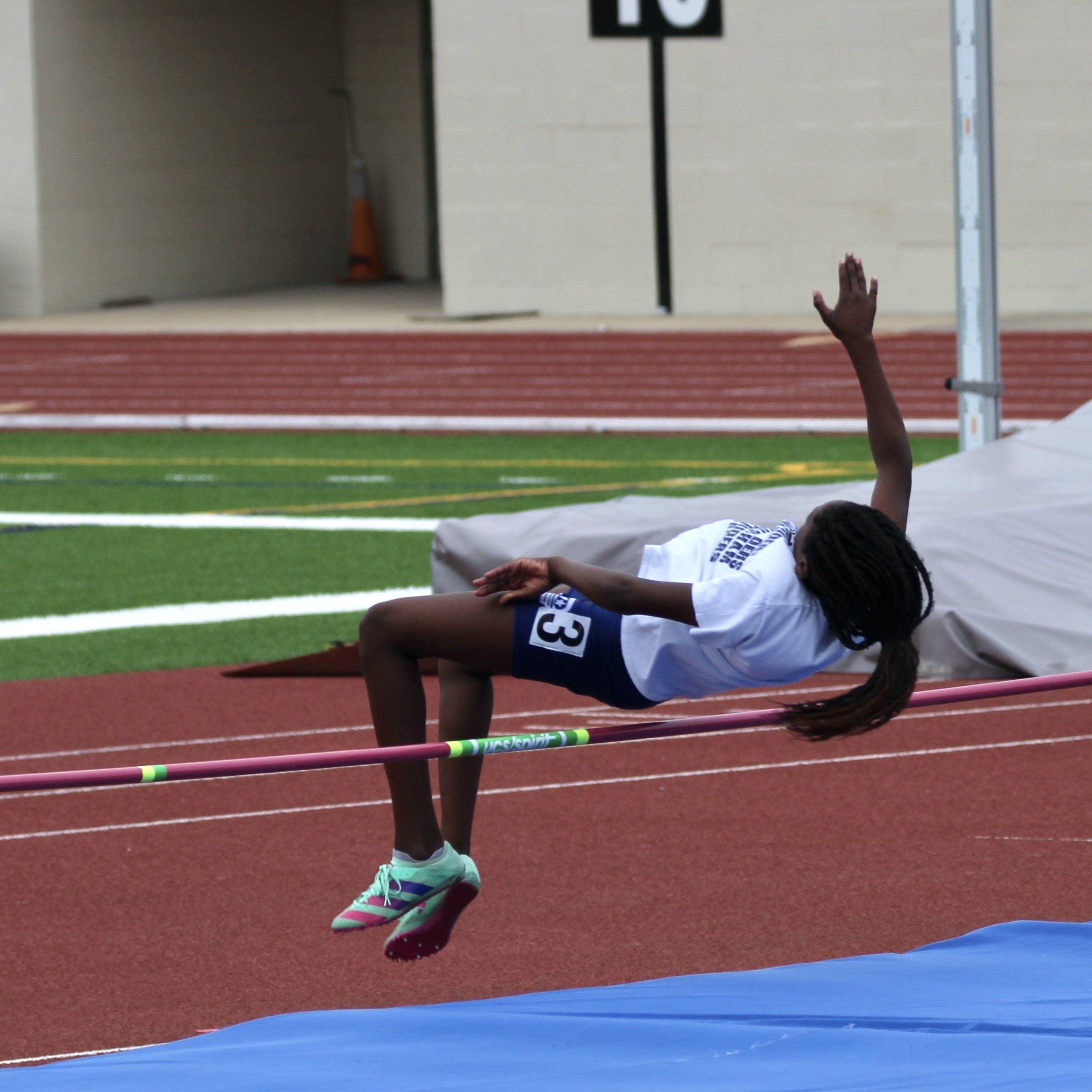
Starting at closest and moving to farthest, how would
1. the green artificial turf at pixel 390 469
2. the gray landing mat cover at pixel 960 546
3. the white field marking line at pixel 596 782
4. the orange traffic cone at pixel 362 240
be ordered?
the white field marking line at pixel 596 782 → the gray landing mat cover at pixel 960 546 → the green artificial turf at pixel 390 469 → the orange traffic cone at pixel 362 240

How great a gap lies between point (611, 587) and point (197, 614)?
7.60 m

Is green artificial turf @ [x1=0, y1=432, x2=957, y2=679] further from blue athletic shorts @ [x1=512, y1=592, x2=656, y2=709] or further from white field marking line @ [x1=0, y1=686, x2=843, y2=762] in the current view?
blue athletic shorts @ [x1=512, y1=592, x2=656, y2=709]

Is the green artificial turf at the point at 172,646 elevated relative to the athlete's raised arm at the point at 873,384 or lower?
lower

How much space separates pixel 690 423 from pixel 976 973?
660 inches

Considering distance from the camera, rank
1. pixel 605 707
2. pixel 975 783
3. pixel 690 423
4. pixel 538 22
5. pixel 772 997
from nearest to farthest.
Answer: pixel 772 997, pixel 975 783, pixel 605 707, pixel 690 423, pixel 538 22

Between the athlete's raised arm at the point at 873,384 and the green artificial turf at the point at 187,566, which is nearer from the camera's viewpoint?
the athlete's raised arm at the point at 873,384

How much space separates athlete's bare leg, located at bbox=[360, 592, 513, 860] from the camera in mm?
5086

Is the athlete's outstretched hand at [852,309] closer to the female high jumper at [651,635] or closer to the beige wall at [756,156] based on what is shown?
the female high jumper at [651,635]

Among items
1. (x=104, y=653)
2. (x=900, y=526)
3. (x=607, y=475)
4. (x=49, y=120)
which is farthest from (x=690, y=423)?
(x=900, y=526)

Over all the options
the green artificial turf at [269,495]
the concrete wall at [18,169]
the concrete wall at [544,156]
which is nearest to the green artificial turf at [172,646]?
the green artificial turf at [269,495]

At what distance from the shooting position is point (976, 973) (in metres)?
5.20

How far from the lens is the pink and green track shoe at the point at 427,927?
5.18 metres

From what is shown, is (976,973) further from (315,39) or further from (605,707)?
(315,39)

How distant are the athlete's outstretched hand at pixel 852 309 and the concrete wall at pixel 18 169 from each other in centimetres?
2752
